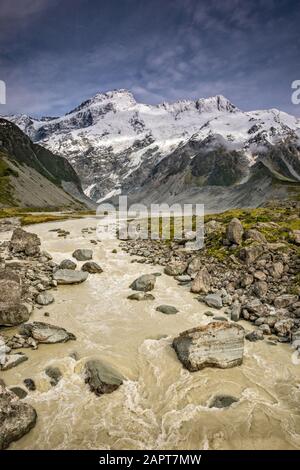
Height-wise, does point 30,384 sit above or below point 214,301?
below

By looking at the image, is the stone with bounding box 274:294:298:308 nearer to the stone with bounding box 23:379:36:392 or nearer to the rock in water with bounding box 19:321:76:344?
the rock in water with bounding box 19:321:76:344

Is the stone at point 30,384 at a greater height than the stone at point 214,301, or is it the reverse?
the stone at point 214,301

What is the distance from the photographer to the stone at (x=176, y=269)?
34562 millimetres

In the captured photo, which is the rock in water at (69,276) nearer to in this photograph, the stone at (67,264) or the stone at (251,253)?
the stone at (67,264)

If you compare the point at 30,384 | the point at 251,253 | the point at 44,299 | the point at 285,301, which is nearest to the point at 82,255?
the point at 44,299

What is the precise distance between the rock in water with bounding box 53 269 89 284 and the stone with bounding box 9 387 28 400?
15291 millimetres

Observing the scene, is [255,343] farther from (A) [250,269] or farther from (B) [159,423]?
(A) [250,269]

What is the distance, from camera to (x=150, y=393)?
16.5 m

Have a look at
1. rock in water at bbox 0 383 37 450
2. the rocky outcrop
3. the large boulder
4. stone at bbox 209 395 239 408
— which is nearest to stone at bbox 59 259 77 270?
the large boulder

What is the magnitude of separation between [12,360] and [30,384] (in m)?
2.18

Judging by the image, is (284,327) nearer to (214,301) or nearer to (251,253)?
(214,301)

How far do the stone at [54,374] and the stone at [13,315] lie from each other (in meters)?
5.67

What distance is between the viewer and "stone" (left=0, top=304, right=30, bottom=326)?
2175 centimetres

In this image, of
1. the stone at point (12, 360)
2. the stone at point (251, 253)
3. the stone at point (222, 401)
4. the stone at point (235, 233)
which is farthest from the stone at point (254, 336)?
the stone at point (235, 233)
